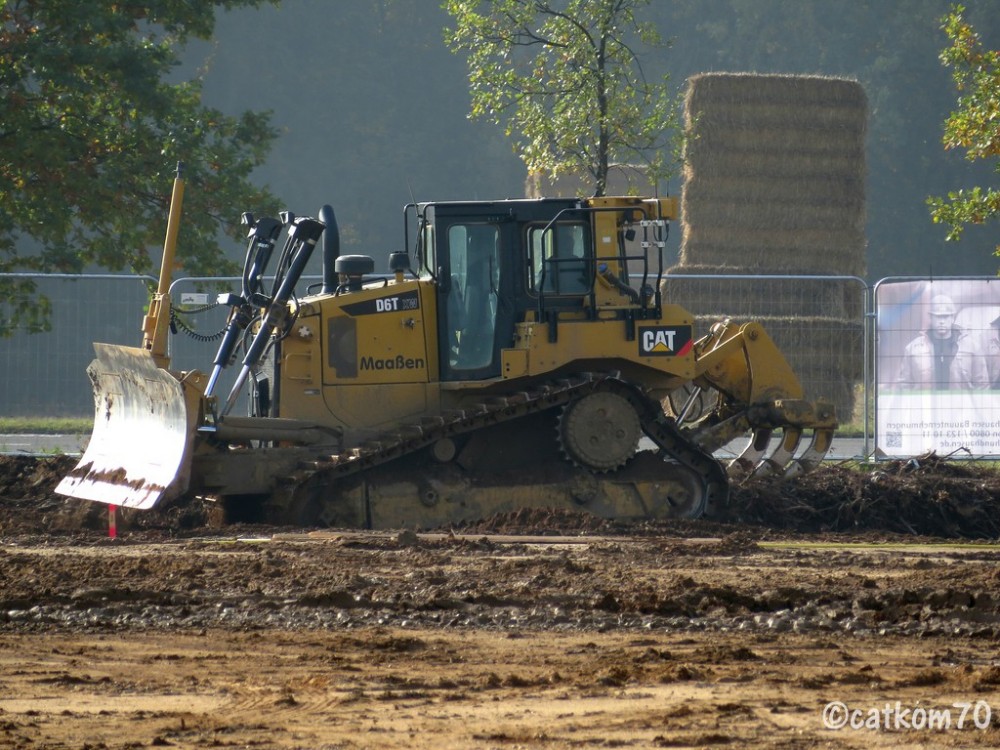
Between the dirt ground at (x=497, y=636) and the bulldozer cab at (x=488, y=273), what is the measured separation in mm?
1506

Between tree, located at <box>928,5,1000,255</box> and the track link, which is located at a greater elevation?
tree, located at <box>928,5,1000,255</box>

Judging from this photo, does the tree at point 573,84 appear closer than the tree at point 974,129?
No

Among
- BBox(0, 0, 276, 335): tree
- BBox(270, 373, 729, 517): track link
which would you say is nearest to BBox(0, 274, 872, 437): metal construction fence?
BBox(0, 0, 276, 335): tree

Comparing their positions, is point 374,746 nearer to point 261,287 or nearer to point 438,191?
point 261,287

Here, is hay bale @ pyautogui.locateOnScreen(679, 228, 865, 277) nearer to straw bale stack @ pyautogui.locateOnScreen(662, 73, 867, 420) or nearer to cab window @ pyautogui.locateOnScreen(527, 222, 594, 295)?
straw bale stack @ pyautogui.locateOnScreen(662, 73, 867, 420)

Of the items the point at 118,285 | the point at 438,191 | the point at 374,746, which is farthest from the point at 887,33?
the point at 374,746

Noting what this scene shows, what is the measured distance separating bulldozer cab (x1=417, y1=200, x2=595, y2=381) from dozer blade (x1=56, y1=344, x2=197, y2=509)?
224cm

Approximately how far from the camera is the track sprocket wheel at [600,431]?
12656mm

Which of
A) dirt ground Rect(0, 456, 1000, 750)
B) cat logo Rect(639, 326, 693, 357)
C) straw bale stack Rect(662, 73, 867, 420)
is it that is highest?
straw bale stack Rect(662, 73, 867, 420)

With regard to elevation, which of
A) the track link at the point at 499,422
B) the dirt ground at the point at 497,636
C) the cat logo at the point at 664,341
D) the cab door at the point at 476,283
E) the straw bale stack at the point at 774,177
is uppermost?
the straw bale stack at the point at 774,177

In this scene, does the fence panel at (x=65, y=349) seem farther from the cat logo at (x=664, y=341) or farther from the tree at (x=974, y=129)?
the tree at (x=974, y=129)

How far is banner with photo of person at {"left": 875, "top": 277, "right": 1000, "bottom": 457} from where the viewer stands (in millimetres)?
16562

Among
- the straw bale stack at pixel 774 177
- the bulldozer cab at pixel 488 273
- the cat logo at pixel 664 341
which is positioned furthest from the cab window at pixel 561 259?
the straw bale stack at pixel 774 177

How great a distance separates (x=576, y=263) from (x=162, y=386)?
11.3ft
